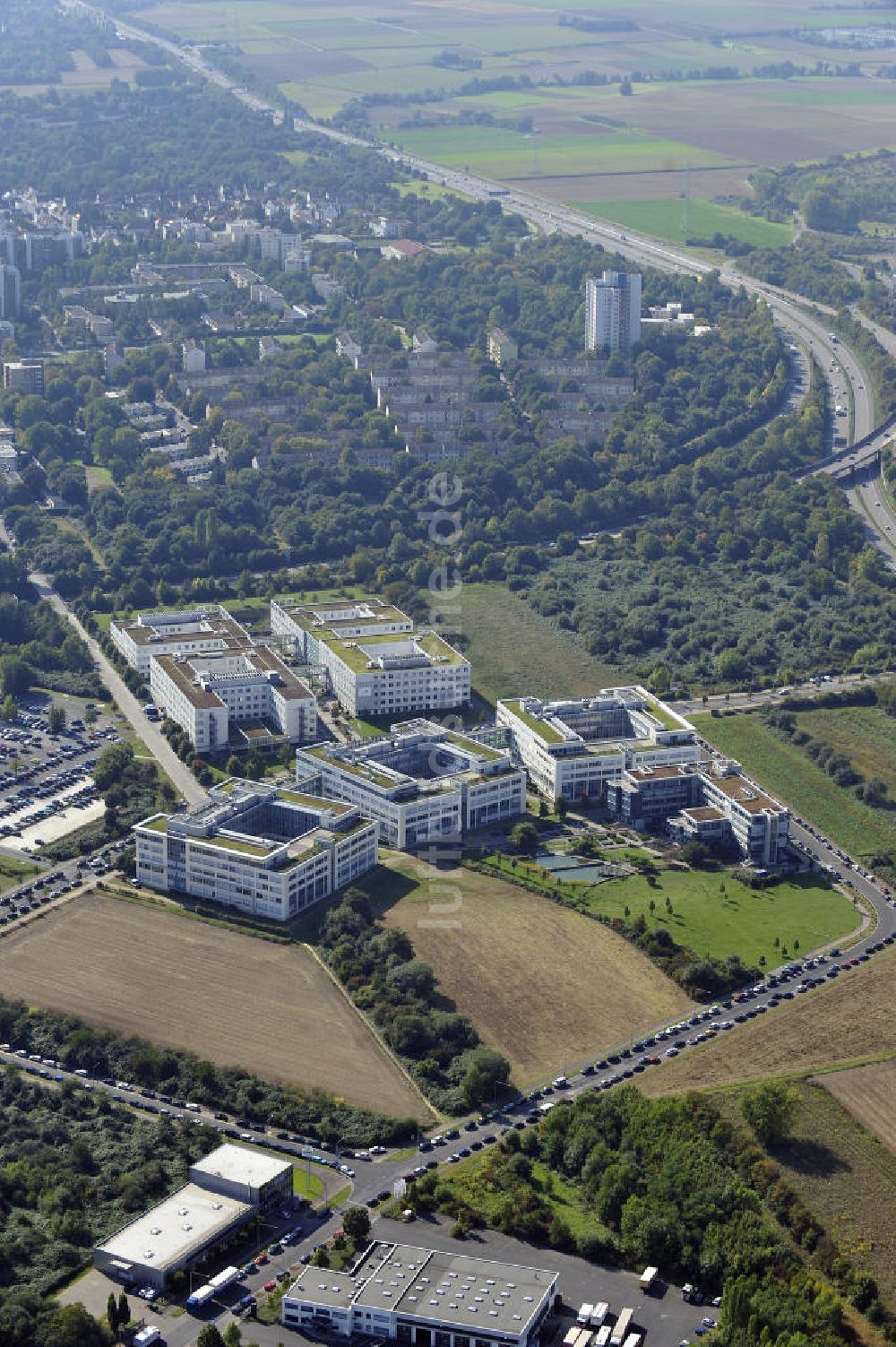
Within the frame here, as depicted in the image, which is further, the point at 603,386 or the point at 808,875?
the point at 603,386

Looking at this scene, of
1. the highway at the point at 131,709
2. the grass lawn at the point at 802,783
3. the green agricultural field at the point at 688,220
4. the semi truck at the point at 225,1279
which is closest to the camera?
the semi truck at the point at 225,1279

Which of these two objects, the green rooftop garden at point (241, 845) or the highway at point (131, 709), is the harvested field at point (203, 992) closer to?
the green rooftop garden at point (241, 845)

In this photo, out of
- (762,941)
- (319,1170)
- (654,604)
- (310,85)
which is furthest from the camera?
(310,85)

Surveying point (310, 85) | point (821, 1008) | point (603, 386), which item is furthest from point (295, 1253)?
point (310, 85)

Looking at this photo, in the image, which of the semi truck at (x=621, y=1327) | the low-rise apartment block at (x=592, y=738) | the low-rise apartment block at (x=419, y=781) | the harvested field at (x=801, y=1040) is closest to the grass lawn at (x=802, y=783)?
the low-rise apartment block at (x=592, y=738)

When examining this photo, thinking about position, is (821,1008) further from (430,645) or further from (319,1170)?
(430,645)

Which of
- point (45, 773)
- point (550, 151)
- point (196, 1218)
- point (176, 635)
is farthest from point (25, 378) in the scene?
point (196, 1218)

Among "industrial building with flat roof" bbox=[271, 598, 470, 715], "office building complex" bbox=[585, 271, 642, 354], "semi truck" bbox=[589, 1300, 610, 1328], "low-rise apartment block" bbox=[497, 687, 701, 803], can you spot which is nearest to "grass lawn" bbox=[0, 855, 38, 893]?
"industrial building with flat roof" bbox=[271, 598, 470, 715]
